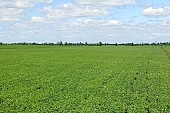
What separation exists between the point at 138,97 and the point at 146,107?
1.94 metres

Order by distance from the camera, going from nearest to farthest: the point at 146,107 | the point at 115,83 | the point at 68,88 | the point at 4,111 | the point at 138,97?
the point at 4,111 < the point at 146,107 < the point at 138,97 < the point at 68,88 < the point at 115,83

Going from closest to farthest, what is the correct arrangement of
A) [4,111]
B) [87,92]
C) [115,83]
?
1. [4,111]
2. [87,92]
3. [115,83]

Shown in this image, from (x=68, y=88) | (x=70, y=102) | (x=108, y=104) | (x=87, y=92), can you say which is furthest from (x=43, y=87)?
(x=108, y=104)

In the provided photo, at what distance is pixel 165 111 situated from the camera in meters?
11.8

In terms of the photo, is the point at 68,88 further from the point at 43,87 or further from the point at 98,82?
the point at 98,82

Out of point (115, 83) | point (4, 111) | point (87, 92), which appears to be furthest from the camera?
point (115, 83)

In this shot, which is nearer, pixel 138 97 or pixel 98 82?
pixel 138 97

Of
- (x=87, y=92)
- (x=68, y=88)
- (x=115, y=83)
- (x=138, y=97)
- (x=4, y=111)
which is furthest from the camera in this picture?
(x=115, y=83)

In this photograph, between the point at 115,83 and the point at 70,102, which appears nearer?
the point at 70,102

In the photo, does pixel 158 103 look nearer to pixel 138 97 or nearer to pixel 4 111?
pixel 138 97

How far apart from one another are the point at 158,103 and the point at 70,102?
3854mm

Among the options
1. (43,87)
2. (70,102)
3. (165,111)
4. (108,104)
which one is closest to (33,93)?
(43,87)

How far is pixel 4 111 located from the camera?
452 inches

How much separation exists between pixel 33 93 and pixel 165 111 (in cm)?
664
